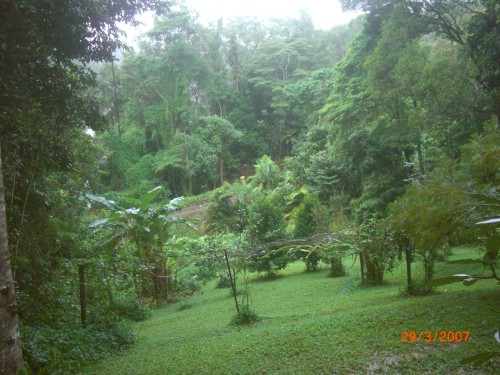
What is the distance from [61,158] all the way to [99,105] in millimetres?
965

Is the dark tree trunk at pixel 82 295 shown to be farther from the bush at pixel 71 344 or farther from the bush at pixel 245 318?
the bush at pixel 245 318

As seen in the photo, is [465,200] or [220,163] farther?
[220,163]

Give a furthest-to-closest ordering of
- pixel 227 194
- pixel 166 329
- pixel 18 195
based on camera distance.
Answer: pixel 227 194, pixel 166 329, pixel 18 195

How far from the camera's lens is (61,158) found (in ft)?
17.5

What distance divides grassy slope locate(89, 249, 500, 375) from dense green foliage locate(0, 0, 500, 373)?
385 millimetres

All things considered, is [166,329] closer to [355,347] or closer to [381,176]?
[355,347]

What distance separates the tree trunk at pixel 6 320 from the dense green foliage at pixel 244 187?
28cm

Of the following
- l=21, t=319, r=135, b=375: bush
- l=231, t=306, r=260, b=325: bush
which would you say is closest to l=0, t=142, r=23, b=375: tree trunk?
l=21, t=319, r=135, b=375: bush

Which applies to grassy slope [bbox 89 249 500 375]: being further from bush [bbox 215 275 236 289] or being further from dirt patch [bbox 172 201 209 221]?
dirt patch [bbox 172 201 209 221]

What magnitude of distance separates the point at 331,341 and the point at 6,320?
9.21ft

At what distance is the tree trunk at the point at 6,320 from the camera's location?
2520 millimetres

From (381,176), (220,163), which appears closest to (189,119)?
(220,163)
